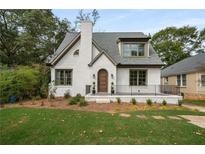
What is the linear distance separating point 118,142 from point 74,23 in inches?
1234

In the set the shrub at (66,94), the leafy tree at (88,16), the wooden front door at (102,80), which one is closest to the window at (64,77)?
the shrub at (66,94)

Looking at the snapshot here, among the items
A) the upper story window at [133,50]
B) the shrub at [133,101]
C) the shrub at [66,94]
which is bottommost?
the shrub at [133,101]

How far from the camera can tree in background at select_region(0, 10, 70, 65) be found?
28453 mm

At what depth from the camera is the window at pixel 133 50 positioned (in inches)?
792

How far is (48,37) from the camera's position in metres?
30.5

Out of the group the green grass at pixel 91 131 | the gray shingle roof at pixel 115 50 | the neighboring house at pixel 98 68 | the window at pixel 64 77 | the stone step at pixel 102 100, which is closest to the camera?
the green grass at pixel 91 131

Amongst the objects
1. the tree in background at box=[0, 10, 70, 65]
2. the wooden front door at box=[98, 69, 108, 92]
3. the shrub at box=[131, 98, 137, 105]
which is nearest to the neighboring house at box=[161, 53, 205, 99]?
the shrub at box=[131, 98, 137, 105]

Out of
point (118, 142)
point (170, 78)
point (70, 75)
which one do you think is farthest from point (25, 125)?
point (170, 78)

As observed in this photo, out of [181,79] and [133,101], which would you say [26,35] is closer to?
[133,101]

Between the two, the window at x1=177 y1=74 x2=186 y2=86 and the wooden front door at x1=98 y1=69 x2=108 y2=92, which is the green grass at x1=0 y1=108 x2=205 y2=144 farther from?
the window at x1=177 y1=74 x2=186 y2=86

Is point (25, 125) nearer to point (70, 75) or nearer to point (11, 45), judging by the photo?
point (70, 75)

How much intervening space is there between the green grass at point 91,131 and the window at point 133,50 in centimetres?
1149

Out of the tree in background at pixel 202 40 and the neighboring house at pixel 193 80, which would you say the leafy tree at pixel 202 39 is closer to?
the tree in background at pixel 202 40

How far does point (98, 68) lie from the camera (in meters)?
19.0
